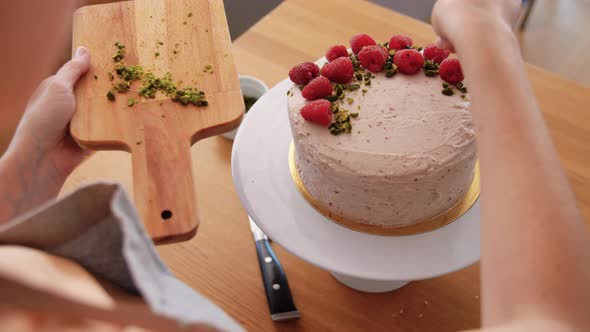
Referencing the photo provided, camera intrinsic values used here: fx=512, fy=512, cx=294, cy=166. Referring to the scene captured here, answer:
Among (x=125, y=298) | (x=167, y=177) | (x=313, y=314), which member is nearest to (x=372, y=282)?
(x=313, y=314)

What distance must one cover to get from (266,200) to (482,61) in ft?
1.33

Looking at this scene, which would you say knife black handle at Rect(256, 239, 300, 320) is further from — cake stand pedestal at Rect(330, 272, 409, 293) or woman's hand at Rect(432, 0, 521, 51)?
woman's hand at Rect(432, 0, 521, 51)

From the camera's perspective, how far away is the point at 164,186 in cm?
70

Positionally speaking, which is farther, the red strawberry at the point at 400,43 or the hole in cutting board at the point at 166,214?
the red strawberry at the point at 400,43

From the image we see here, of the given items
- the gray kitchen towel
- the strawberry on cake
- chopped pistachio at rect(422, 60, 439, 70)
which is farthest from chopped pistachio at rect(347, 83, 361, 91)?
the gray kitchen towel

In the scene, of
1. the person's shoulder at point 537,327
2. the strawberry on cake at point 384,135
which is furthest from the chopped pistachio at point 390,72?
the person's shoulder at point 537,327

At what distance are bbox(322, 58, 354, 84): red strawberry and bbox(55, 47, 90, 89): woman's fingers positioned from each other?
15.8 inches

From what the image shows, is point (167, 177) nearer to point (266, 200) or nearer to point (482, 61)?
point (266, 200)

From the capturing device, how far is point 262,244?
906 millimetres

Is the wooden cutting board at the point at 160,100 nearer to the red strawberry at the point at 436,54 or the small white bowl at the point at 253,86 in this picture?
the small white bowl at the point at 253,86

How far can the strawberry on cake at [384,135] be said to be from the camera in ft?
2.49

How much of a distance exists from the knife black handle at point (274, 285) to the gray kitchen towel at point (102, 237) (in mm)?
378

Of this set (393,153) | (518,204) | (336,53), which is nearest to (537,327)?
(518,204)

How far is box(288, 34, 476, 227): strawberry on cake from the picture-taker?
76 centimetres
